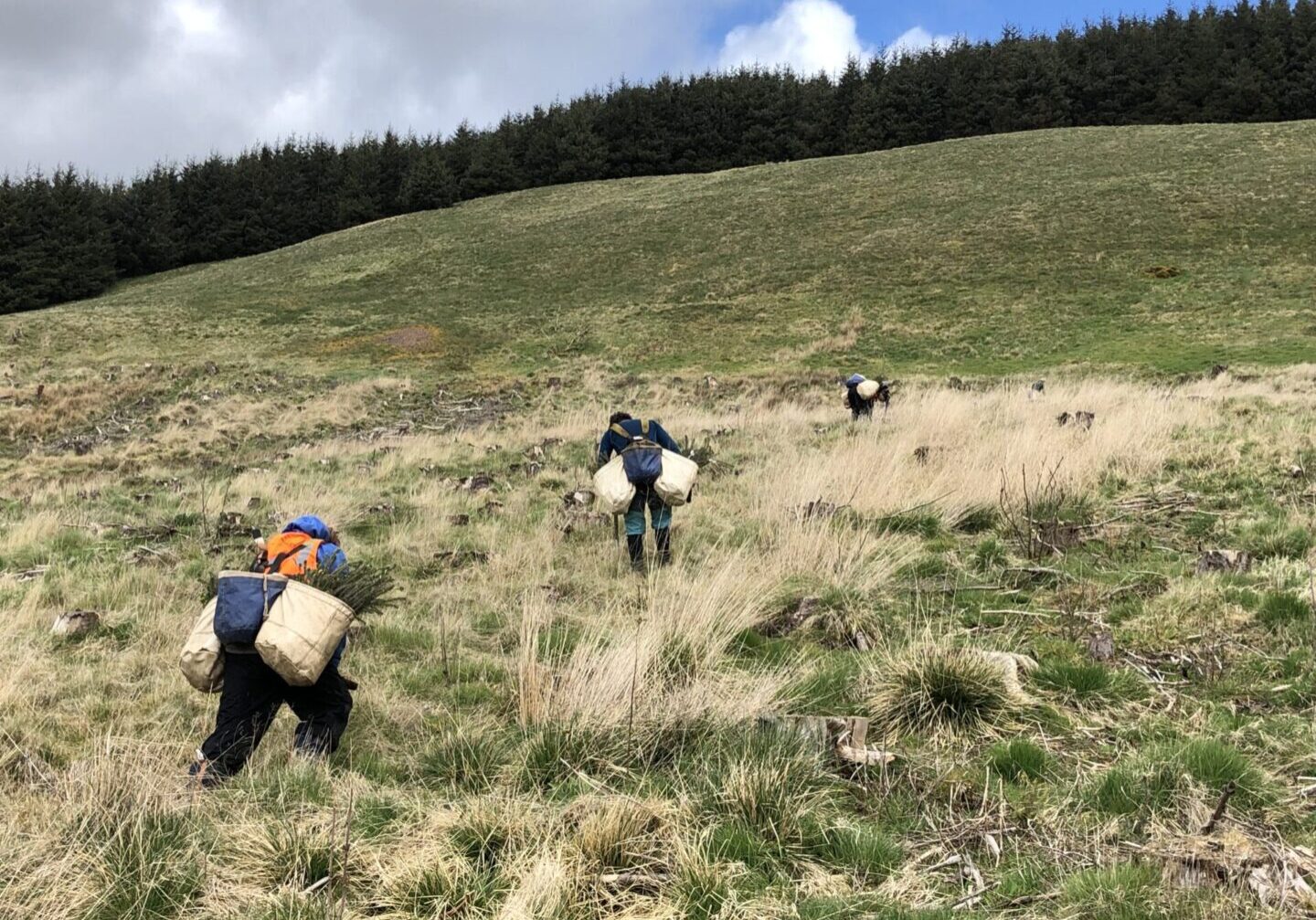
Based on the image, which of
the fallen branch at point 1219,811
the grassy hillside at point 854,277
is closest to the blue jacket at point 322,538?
the fallen branch at point 1219,811

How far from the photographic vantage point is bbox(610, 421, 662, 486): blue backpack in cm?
709

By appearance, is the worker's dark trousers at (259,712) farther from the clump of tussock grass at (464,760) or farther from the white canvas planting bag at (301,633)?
the clump of tussock grass at (464,760)

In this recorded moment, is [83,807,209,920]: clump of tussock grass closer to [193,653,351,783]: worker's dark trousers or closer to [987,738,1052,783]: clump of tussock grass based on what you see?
[193,653,351,783]: worker's dark trousers

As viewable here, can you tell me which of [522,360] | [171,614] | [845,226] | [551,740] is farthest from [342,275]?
[551,740]

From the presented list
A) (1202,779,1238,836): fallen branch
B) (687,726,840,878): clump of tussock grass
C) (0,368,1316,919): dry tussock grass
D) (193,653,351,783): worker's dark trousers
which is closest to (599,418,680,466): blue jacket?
(0,368,1316,919): dry tussock grass

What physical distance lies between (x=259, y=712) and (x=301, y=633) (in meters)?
0.64

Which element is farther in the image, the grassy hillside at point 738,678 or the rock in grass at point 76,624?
the rock in grass at point 76,624

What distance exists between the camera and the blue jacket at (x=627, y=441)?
7.46 m

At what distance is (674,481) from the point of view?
706 centimetres

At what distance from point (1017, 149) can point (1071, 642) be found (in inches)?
2156

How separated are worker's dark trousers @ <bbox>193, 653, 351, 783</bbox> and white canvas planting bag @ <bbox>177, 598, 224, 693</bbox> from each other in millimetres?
45

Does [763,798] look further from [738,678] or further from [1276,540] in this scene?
[1276,540]

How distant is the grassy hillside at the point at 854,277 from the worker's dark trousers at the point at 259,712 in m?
23.4

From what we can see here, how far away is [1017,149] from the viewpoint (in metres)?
50.9
